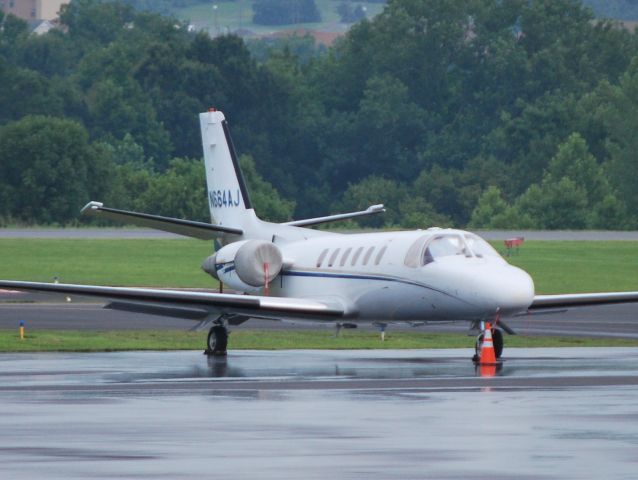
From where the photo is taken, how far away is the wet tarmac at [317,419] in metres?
14.0

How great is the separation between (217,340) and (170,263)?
37.3 metres

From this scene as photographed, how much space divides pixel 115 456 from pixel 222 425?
2.44 m

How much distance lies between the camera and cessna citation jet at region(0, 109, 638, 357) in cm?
2638

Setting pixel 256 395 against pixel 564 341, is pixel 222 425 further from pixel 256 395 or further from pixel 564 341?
pixel 564 341

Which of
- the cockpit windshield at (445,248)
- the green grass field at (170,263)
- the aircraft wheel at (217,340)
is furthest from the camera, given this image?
the green grass field at (170,263)

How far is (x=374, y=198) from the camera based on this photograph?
113250mm

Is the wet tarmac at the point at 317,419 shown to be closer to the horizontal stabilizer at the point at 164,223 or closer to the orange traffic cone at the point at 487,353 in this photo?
the orange traffic cone at the point at 487,353

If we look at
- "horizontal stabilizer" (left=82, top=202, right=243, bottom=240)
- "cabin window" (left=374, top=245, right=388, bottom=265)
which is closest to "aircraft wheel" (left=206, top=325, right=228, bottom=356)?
"horizontal stabilizer" (left=82, top=202, right=243, bottom=240)

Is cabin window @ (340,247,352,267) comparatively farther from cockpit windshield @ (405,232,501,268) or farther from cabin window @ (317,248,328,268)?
cockpit windshield @ (405,232,501,268)

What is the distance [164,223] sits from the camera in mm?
29250

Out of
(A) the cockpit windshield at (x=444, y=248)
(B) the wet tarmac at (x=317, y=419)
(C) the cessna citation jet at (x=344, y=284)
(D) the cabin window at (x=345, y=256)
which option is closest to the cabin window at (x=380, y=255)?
(C) the cessna citation jet at (x=344, y=284)

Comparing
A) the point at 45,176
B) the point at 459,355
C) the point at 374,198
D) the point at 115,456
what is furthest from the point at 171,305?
the point at 374,198

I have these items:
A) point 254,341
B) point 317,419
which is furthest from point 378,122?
point 317,419

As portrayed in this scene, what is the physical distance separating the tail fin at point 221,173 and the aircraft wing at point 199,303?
183 inches
